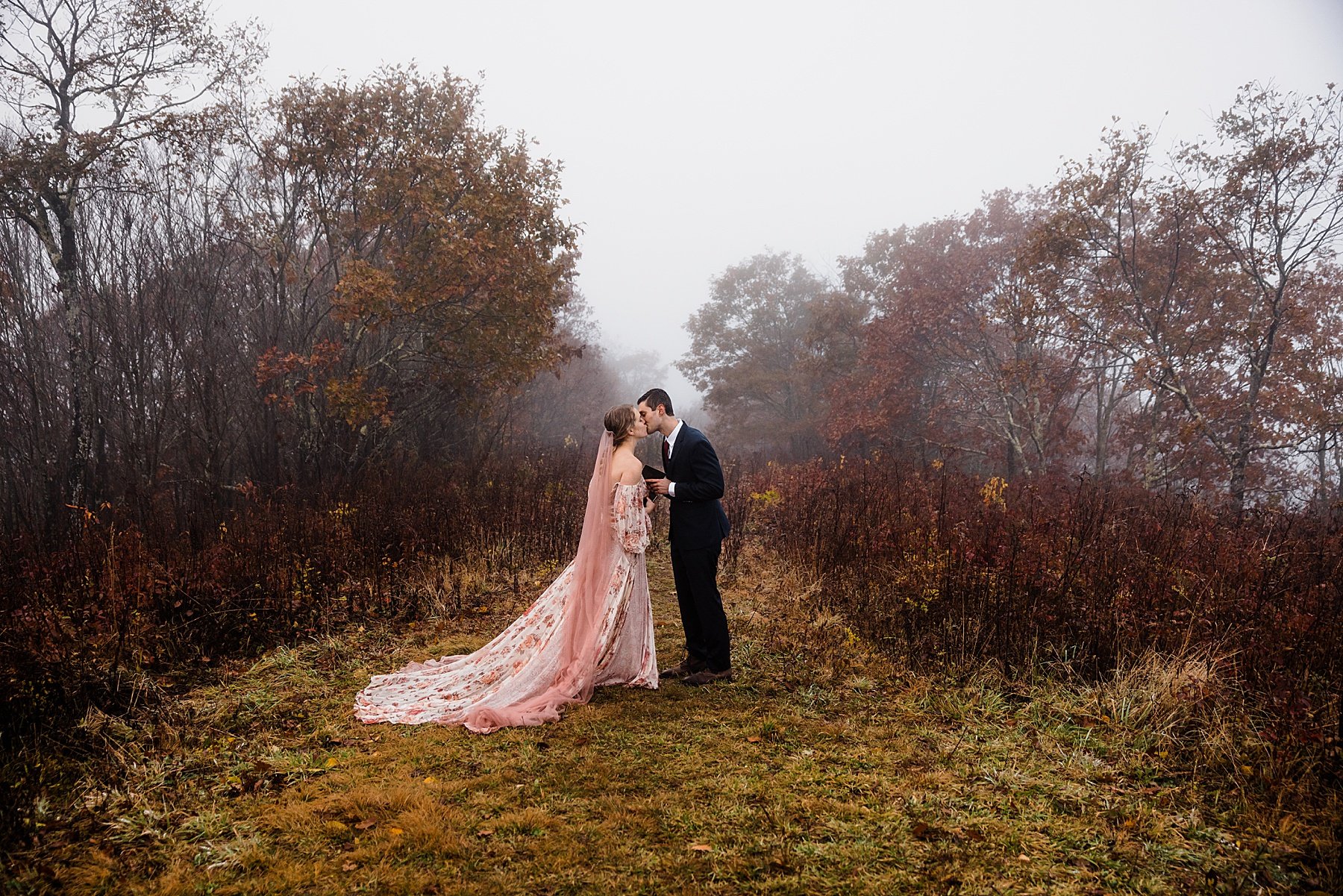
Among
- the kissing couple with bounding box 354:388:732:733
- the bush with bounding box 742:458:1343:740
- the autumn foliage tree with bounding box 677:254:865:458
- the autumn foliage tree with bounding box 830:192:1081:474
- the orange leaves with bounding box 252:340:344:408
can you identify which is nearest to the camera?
the bush with bounding box 742:458:1343:740

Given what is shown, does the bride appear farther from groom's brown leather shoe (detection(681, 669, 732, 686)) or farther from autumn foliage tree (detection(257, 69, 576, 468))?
autumn foliage tree (detection(257, 69, 576, 468))

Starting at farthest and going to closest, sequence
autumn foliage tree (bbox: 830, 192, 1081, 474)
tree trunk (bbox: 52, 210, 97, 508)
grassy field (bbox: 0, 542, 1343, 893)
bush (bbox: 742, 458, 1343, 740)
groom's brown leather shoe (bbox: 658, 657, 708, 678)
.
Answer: autumn foliage tree (bbox: 830, 192, 1081, 474)
tree trunk (bbox: 52, 210, 97, 508)
groom's brown leather shoe (bbox: 658, 657, 708, 678)
bush (bbox: 742, 458, 1343, 740)
grassy field (bbox: 0, 542, 1343, 893)

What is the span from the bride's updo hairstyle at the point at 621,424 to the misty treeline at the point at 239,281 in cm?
690

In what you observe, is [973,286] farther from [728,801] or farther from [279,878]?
[279,878]

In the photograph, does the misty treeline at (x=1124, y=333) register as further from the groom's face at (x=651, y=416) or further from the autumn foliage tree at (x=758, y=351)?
the groom's face at (x=651, y=416)

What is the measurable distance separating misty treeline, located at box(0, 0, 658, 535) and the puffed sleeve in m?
6.94

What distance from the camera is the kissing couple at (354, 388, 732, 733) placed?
4680 mm

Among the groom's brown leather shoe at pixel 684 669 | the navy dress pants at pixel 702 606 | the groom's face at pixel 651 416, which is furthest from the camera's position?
the groom's brown leather shoe at pixel 684 669

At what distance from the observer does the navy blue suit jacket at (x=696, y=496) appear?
15.5 ft

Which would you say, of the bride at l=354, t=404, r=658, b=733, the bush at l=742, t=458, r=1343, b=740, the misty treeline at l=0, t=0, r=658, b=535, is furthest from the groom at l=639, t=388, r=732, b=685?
the misty treeline at l=0, t=0, r=658, b=535

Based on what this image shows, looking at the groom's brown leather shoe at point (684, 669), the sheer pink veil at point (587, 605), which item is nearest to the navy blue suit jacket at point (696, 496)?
the sheer pink veil at point (587, 605)

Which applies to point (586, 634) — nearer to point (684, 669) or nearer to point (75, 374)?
point (684, 669)

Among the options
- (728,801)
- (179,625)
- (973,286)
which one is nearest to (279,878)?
(728,801)

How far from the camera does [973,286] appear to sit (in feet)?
63.8
